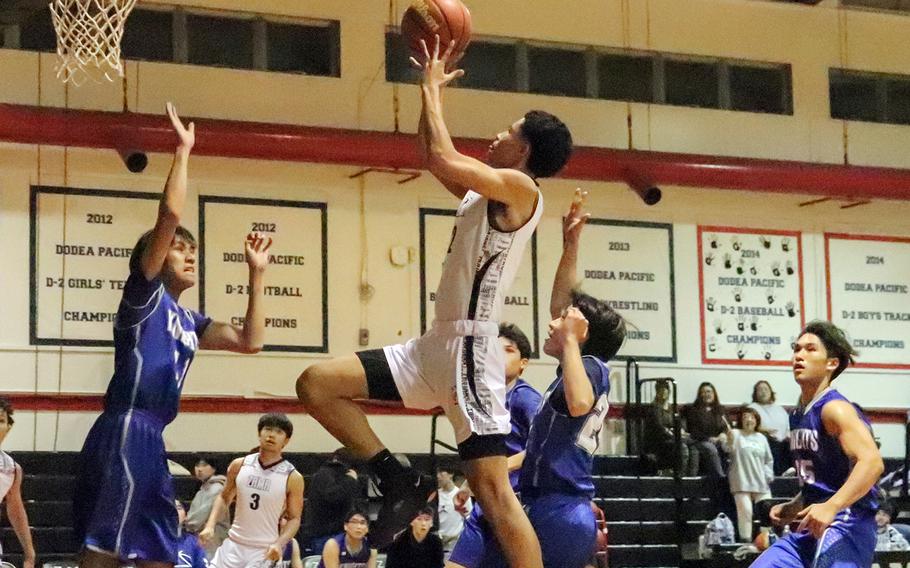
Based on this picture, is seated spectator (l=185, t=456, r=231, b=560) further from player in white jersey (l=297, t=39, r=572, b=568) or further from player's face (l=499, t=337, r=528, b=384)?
player in white jersey (l=297, t=39, r=572, b=568)

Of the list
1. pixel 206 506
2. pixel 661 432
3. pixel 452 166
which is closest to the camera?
pixel 452 166

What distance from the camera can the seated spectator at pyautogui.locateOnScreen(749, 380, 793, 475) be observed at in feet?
54.8

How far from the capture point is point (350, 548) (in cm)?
1137

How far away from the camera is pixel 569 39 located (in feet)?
55.9

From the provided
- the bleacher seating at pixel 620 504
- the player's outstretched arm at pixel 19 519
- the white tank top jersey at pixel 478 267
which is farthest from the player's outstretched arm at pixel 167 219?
the bleacher seating at pixel 620 504

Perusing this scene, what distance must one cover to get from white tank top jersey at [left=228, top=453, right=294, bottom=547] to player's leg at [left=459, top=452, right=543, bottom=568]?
16.5 feet

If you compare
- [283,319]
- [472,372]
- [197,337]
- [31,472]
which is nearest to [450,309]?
[472,372]

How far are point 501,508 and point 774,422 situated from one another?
39.7 feet

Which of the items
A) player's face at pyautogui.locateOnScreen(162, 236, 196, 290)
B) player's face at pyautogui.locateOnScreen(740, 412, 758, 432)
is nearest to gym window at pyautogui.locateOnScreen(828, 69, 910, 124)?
player's face at pyautogui.locateOnScreen(740, 412, 758, 432)

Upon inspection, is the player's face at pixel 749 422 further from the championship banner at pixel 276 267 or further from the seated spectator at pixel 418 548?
the seated spectator at pixel 418 548

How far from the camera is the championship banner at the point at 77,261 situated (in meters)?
14.6

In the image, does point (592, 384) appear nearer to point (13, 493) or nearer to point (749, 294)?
point (13, 493)

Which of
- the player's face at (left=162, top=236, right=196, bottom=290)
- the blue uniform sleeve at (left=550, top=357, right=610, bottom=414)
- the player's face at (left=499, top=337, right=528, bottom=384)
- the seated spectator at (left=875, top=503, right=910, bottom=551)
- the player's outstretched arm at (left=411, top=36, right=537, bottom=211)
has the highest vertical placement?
the player's outstretched arm at (left=411, top=36, right=537, bottom=211)

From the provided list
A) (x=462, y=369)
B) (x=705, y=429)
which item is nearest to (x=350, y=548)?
(x=462, y=369)
